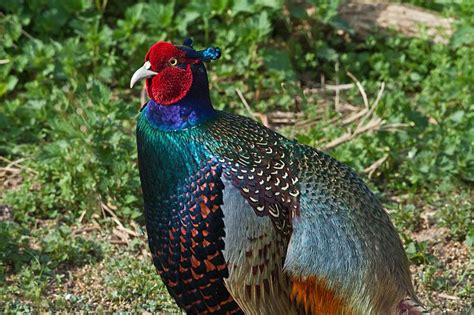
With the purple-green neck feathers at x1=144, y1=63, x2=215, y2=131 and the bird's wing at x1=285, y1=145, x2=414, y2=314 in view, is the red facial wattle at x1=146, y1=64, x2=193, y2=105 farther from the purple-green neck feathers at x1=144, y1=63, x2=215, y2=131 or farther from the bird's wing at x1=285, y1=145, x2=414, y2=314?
the bird's wing at x1=285, y1=145, x2=414, y2=314

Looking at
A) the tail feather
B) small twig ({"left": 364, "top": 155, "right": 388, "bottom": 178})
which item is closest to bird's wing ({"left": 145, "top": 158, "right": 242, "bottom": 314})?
the tail feather

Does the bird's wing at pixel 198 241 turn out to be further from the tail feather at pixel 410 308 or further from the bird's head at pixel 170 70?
the tail feather at pixel 410 308

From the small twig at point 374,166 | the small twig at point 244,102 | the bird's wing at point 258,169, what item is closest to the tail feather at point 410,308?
the bird's wing at point 258,169

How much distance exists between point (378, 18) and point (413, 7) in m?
0.36

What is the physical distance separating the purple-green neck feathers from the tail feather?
1.18m

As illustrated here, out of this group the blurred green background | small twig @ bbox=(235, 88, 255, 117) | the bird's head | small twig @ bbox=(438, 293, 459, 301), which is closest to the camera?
the bird's head

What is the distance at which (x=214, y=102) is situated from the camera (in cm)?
735

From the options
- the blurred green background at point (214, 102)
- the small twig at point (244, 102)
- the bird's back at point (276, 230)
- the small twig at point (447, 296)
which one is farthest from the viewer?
the small twig at point (244, 102)

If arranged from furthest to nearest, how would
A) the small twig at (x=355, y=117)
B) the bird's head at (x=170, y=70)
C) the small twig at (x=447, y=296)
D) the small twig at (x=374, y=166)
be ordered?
the small twig at (x=355, y=117), the small twig at (x=374, y=166), the small twig at (x=447, y=296), the bird's head at (x=170, y=70)

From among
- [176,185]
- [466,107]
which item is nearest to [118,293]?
[176,185]

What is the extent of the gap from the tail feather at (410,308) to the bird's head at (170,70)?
4.32 feet

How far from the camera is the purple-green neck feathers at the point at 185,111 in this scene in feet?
15.4

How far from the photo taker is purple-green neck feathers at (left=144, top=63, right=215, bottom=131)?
15.4ft

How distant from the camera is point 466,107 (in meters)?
7.20
